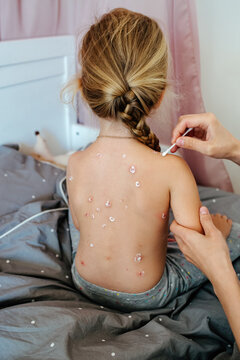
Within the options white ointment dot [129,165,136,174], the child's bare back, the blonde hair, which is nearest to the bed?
the child's bare back

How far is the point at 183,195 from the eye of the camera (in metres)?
0.97

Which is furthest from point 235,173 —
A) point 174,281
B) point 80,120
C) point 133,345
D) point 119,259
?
point 133,345

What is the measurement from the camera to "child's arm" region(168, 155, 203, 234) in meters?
0.96

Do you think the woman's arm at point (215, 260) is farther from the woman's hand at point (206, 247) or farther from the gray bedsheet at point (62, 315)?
the gray bedsheet at point (62, 315)

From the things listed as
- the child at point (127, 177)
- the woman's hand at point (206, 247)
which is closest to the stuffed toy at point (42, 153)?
the child at point (127, 177)

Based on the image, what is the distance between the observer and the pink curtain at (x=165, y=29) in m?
1.48

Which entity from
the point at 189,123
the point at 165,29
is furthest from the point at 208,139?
the point at 165,29

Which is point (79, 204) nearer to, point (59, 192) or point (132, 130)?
point (132, 130)

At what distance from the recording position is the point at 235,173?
6.61 feet

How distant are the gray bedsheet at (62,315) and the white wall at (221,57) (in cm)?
68

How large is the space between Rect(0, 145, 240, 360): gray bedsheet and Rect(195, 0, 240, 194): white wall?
2.24ft

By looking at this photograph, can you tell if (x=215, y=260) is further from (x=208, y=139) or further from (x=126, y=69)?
(x=126, y=69)

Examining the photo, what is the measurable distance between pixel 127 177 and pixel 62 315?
14.6 inches

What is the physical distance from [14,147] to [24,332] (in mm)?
968
